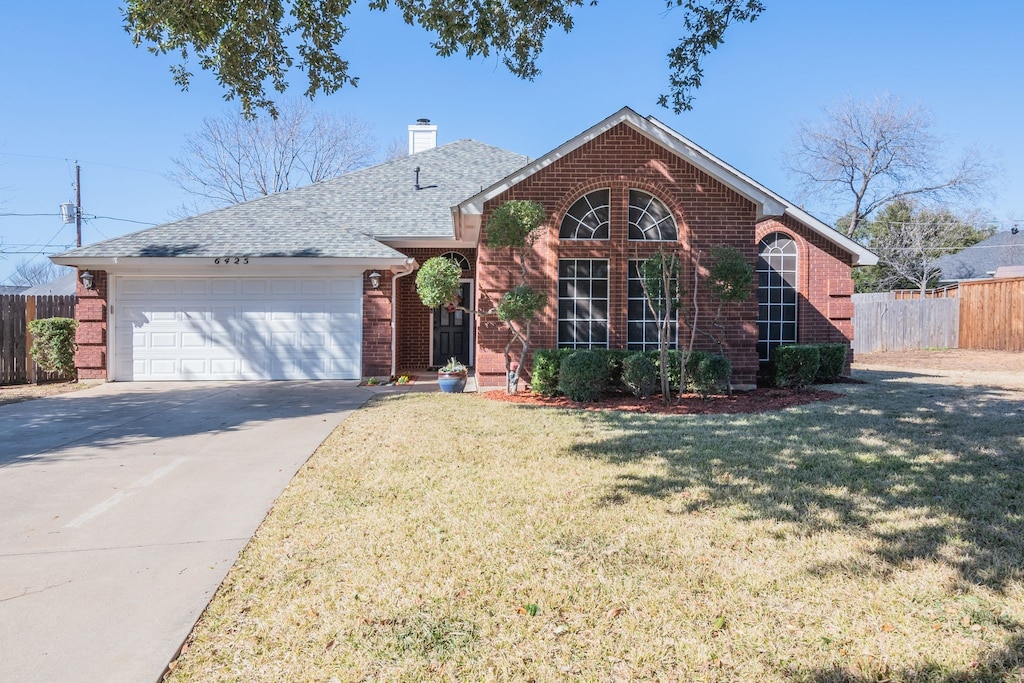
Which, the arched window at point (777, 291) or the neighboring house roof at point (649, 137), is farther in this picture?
the arched window at point (777, 291)

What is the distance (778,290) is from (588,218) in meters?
5.72

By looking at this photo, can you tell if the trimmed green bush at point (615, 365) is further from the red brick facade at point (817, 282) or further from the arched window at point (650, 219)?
the red brick facade at point (817, 282)

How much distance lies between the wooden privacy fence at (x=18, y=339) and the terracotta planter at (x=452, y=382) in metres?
9.66

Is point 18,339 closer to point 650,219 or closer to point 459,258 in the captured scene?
point 459,258

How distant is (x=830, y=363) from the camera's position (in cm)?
1332

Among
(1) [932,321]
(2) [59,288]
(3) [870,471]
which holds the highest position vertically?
(2) [59,288]

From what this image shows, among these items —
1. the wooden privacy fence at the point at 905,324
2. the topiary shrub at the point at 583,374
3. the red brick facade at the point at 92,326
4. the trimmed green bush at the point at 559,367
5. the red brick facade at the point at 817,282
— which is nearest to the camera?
the topiary shrub at the point at 583,374

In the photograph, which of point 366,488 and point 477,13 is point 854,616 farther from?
point 477,13

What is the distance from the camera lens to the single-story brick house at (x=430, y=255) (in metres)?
11.5

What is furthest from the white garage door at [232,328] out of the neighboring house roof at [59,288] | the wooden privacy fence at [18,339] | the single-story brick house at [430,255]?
the neighboring house roof at [59,288]

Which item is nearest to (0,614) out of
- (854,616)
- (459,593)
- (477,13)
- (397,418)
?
(459,593)

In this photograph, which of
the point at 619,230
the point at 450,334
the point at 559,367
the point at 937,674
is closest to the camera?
the point at 937,674

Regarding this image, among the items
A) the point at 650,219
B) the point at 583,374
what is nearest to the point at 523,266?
the point at 583,374

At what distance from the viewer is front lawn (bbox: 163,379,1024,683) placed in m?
2.79
